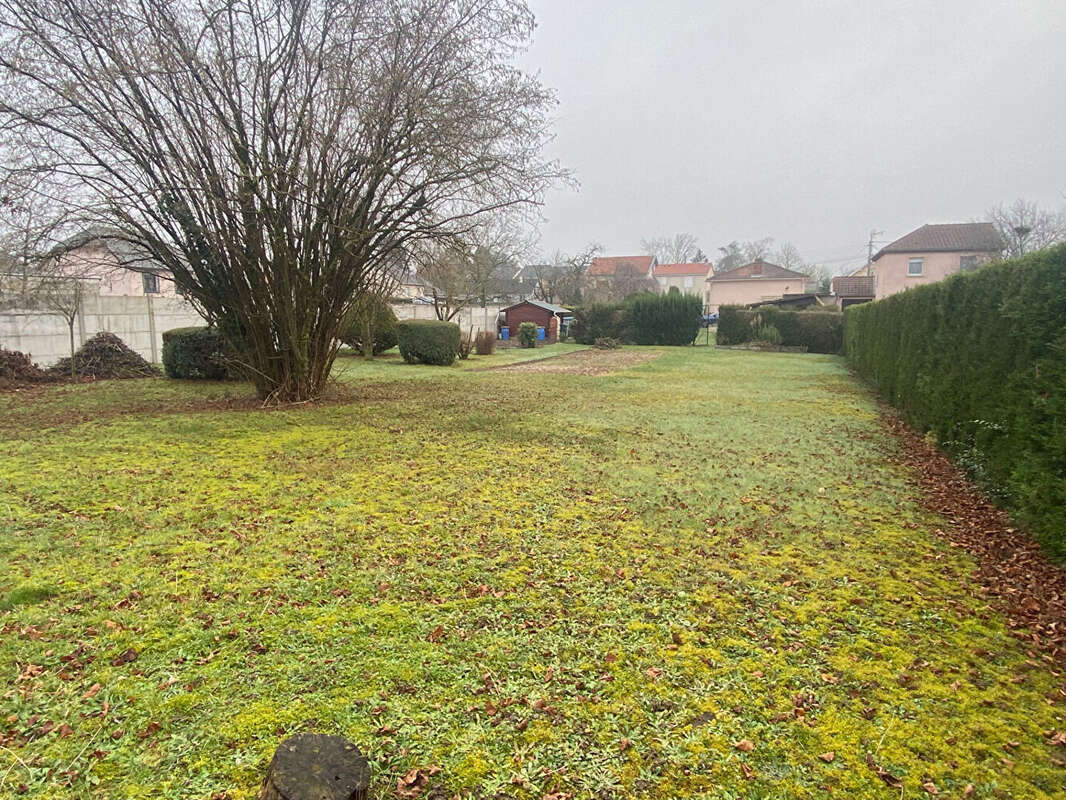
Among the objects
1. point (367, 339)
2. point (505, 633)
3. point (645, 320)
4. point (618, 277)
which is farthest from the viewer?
point (618, 277)

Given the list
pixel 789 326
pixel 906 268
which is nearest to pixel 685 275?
pixel 906 268

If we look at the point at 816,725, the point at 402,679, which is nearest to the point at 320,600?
the point at 402,679

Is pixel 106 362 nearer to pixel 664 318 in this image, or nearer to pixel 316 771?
pixel 316 771

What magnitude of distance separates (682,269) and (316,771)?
7106 centimetres

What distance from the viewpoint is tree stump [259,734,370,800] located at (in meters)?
Answer: 1.46

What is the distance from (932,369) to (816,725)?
635 centimetres

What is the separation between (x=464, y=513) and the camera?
4.21 metres

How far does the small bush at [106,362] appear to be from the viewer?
38.5 feet

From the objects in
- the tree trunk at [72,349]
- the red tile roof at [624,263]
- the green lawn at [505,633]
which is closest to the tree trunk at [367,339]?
the tree trunk at [72,349]

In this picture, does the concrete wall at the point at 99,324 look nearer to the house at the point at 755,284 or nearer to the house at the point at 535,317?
the house at the point at 535,317

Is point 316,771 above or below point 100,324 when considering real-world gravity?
below

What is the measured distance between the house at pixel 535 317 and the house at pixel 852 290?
18.7 m

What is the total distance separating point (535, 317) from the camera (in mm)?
31094

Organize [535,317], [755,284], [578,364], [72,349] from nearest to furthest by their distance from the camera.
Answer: [72,349] → [578,364] → [535,317] → [755,284]
